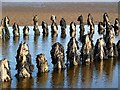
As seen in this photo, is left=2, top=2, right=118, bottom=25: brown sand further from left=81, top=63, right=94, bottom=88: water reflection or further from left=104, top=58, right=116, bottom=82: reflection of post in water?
left=81, top=63, right=94, bottom=88: water reflection

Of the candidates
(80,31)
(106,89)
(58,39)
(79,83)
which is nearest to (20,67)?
(79,83)

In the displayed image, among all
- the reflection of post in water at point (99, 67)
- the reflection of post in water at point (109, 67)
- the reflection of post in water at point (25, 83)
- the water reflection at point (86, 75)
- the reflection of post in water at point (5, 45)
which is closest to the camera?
the reflection of post in water at point (25, 83)

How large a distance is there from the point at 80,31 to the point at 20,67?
11.0m

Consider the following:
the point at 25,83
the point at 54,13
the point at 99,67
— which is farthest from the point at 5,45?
the point at 54,13

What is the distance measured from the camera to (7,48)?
843 inches

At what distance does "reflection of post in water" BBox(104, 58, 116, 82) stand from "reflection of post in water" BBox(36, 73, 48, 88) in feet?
7.59

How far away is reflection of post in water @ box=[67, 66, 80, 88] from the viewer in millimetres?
15164

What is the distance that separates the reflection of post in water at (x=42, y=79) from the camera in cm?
1497

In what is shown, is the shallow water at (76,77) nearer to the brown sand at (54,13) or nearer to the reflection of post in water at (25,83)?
the reflection of post in water at (25,83)

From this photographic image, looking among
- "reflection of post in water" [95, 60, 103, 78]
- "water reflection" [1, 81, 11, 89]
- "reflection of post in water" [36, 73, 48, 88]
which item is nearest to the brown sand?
"reflection of post in water" [95, 60, 103, 78]

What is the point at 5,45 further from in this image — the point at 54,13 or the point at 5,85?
the point at 54,13

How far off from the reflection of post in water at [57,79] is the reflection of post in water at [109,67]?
1.73m

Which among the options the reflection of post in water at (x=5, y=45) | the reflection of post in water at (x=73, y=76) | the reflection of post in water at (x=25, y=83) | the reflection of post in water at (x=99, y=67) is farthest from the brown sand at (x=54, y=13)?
the reflection of post in water at (x=25, y=83)

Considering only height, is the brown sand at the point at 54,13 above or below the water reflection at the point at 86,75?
above
